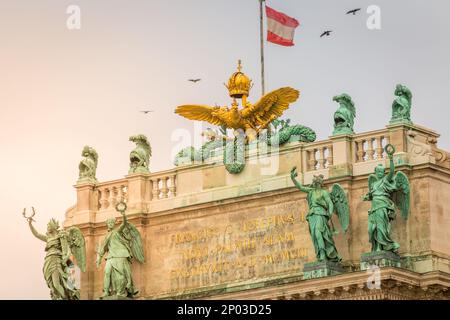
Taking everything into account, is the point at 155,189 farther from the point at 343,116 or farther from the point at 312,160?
the point at 343,116

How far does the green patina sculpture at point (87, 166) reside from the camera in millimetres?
81312

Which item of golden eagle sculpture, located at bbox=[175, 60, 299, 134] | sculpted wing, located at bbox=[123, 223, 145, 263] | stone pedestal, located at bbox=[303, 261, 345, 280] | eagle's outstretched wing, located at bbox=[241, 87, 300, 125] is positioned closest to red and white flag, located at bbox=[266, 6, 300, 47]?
golden eagle sculpture, located at bbox=[175, 60, 299, 134]

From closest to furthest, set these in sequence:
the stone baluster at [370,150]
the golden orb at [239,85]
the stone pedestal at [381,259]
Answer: the stone pedestal at [381,259] < the stone baluster at [370,150] < the golden orb at [239,85]

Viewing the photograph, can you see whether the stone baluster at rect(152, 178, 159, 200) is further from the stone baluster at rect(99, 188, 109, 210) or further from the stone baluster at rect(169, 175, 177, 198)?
the stone baluster at rect(99, 188, 109, 210)

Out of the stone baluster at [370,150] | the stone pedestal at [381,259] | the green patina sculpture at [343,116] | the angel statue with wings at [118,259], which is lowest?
the stone pedestal at [381,259]

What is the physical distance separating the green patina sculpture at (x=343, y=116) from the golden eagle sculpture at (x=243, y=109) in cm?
210

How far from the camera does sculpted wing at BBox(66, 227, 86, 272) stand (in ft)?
263

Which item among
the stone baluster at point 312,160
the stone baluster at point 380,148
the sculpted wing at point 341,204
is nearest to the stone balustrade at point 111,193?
the stone baluster at point 312,160

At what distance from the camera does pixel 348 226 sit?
74625mm

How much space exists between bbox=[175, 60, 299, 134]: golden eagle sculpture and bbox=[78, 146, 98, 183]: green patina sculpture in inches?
156

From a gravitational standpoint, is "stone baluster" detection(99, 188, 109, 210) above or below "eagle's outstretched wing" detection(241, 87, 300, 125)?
below

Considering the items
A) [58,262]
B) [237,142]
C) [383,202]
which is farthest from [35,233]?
[383,202]

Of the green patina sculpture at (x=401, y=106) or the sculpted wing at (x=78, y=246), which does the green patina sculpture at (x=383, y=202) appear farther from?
the sculpted wing at (x=78, y=246)
